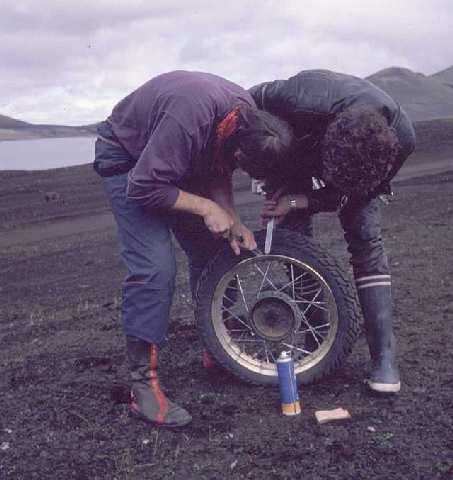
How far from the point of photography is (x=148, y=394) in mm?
3898

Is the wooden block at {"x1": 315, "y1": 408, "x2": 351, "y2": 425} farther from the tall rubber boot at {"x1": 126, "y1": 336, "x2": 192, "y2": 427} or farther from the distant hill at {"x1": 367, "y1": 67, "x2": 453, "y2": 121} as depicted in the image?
the distant hill at {"x1": 367, "y1": 67, "x2": 453, "y2": 121}

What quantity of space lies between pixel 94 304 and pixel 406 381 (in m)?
3.59

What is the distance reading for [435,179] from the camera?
57.1 feet

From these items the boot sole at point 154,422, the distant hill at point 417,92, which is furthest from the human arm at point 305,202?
the distant hill at point 417,92

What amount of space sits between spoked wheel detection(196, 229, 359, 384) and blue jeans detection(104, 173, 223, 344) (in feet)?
1.41

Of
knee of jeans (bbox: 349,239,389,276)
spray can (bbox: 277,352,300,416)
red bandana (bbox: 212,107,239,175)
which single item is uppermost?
red bandana (bbox: 212,107,239,175)

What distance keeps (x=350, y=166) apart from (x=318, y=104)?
1.28 feet

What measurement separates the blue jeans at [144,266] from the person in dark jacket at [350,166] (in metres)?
0.65

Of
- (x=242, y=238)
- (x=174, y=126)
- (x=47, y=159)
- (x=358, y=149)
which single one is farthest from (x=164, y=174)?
(x=47, y=159)

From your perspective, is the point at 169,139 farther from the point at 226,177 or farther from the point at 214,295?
the point at 214,295

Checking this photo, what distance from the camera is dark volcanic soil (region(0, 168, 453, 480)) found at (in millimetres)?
3354

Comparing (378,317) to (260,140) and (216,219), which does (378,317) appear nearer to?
Result: (216,219)

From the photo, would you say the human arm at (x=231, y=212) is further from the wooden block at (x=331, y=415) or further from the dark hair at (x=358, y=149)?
the wooden block at (x=331, y=415)

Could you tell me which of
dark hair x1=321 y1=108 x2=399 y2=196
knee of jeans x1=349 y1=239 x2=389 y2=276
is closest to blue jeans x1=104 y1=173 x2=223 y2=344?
dark hair x1=321 y1=108 x2=399 y2=196
